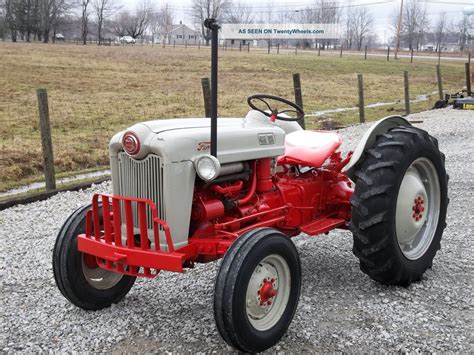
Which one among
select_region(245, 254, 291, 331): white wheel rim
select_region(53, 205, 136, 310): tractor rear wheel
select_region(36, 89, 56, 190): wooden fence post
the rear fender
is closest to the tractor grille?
select_region(53, 205, 136, 310): tractor rear wheel

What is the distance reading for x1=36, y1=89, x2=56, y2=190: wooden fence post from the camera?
7.50m

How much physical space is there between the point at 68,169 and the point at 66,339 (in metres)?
5.89

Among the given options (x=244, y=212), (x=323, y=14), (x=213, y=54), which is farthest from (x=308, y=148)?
Result: (x=323, y=14)

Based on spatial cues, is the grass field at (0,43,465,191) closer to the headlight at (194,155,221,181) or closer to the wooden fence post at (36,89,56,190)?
the wooden fence post at (36,89,56,190)

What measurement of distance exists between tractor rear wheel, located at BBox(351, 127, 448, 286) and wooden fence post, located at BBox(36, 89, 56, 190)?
4613 mm

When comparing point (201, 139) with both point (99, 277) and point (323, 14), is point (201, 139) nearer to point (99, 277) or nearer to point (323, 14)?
point (99, 277)

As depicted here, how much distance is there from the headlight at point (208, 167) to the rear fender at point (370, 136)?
1.37 meters

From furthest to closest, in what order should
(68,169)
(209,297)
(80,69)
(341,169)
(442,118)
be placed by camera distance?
(80,69), (442,118), (68,169), (341,169), (209,297)

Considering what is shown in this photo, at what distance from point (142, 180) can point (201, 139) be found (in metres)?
0.46

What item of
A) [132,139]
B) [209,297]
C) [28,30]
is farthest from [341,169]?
[28,30]

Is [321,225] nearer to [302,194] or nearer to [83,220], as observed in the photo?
[302,194]

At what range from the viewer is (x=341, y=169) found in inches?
195

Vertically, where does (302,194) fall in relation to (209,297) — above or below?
above

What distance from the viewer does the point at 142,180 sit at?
3578mm
